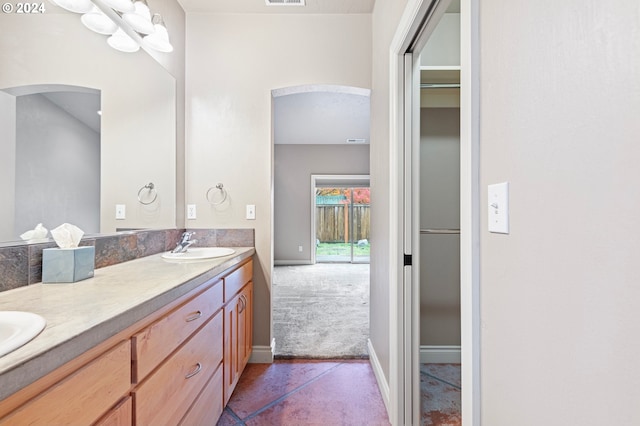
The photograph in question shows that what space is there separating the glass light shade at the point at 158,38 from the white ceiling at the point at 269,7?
1.43ft

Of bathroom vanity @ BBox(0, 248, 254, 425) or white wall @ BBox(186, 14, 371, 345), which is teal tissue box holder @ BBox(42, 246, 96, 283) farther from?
white wall @ BBox(186, 14, 371, 345)

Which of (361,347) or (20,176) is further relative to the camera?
(361,347)

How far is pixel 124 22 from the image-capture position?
5.78 ft

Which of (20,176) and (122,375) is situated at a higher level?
(20,176)

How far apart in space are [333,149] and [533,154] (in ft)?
20.3

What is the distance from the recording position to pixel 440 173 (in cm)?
224

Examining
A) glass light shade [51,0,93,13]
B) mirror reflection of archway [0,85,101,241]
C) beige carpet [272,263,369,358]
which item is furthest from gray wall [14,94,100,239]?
beige carpet [272,263,369,358]

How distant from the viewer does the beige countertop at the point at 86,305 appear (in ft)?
1.86

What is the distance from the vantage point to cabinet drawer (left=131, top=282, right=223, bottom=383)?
2.96ft

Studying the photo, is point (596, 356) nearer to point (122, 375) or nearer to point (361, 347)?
point (122, 375)

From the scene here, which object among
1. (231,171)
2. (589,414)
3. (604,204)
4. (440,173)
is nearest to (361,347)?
(440,173)

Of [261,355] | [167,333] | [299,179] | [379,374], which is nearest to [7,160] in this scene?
[167,333]

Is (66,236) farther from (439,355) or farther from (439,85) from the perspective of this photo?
(439,355)

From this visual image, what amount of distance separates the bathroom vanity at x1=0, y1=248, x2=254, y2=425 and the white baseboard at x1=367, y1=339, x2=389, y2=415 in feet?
3.14
